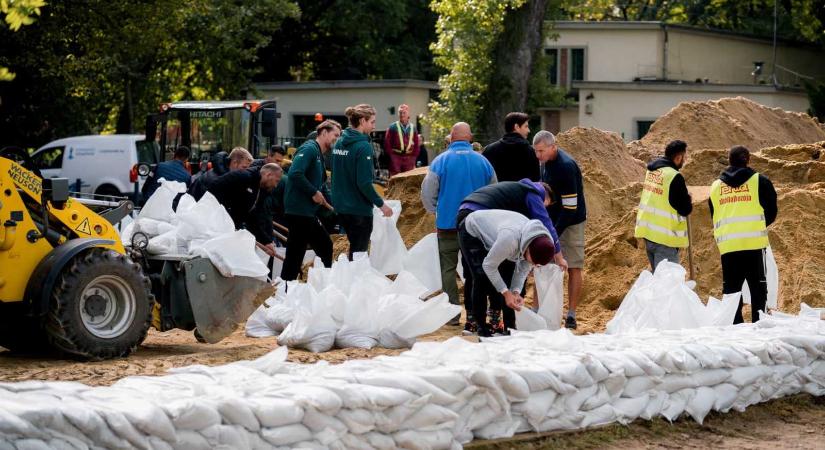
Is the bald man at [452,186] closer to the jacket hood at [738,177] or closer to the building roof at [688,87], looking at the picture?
the jacket hood at [738,177]

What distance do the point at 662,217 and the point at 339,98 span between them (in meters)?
26.3

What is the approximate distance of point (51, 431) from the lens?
19.1 ft

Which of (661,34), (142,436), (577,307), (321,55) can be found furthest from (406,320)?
(321,55)

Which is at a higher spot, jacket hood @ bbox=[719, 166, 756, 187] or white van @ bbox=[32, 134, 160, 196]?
jacket hood @ bbox=[719, 166, 756, 187]

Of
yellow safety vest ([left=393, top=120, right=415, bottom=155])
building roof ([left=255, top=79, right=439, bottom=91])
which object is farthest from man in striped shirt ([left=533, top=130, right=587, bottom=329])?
building roof ([left=255, top=79, right=439, bottom=91])

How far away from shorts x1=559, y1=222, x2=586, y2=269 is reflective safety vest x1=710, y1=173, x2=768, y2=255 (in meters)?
1.16

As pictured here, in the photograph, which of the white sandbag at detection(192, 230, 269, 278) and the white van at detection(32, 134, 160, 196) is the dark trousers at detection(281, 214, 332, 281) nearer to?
the white sandbag at detection(192, 230, 269, 278)

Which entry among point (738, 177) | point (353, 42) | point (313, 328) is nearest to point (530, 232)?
point (313, 328)

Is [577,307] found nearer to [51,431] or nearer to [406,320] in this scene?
[406,320]

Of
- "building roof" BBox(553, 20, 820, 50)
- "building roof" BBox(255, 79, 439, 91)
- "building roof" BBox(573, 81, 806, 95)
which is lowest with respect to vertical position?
"building roof" BBox(573, 81, 806, 95)

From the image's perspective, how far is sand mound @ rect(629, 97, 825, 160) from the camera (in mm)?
19266

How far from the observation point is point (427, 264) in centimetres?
1255

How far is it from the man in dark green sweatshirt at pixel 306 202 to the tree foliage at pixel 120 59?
55.9 feet

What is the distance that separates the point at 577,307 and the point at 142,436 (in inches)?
306
